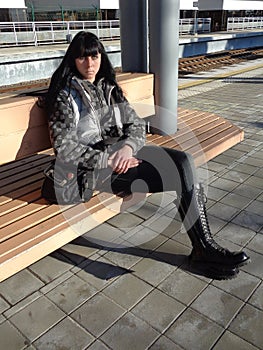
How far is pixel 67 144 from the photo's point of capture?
2438mm

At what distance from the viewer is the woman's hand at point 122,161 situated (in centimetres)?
247

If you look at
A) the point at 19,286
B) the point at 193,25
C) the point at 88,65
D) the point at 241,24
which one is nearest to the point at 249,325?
the point at 19,286

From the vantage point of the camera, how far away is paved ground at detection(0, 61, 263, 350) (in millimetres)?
2059

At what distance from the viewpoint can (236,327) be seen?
2.10 metres

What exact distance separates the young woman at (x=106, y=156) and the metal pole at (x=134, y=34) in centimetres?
135

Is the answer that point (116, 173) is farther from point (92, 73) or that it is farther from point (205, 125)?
point (205, 125)

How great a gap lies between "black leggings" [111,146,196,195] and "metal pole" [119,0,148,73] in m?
1.68

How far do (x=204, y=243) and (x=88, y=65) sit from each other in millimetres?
1442

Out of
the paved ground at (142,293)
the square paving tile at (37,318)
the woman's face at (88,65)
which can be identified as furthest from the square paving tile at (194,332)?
the woman's face at (88,65)

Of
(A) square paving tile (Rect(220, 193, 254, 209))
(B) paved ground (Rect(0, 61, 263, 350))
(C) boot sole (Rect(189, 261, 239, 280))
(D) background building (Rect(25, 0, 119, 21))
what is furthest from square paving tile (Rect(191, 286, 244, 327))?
(D) background building (Rect(25, 0, 119, 21))

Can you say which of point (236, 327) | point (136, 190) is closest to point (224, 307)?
point (236, 327)

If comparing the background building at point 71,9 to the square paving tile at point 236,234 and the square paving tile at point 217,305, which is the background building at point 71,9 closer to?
the square paving tile at point 236,234

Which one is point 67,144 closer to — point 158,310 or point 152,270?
point 152,270

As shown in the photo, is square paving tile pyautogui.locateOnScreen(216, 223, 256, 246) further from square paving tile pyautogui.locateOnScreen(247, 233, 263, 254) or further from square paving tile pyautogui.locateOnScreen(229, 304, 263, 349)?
square paving tile pyautogui.locateOnScreen(229, 304, 263, 349)
